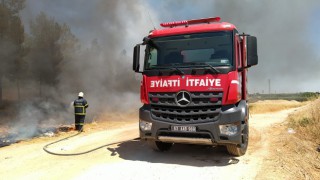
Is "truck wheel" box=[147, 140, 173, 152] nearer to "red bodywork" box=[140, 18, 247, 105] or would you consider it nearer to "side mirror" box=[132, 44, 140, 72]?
"red bodywork" box=[140, 18, 247, 105]

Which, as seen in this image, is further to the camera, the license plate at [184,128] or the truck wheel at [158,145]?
the truck wheel at [158,145]

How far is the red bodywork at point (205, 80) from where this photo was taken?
6.32 m

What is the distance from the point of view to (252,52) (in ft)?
21.5

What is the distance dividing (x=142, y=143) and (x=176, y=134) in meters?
2.81

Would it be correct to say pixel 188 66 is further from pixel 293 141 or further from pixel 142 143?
pixel 293 141

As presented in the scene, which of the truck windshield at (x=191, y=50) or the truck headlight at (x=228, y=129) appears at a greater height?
the truck windshield at (x=191, y=50)

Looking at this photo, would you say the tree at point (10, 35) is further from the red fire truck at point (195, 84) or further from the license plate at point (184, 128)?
the license plate at point (184, 128)

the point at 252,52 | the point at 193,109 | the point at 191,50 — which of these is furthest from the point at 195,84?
the point at 252,52

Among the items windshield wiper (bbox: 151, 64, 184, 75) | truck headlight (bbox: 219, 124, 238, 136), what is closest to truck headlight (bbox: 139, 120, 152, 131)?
windshield wiper (bbox: 151, 64, 184, 75)

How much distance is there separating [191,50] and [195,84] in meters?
0.78

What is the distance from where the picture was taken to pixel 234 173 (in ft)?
20.2

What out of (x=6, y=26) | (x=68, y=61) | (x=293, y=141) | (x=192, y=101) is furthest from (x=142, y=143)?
(x=68, y=61)

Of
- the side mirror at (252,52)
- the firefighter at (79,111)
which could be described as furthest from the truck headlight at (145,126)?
the firefighter at (79,111)

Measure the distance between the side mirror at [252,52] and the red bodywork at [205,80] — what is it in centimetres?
23
